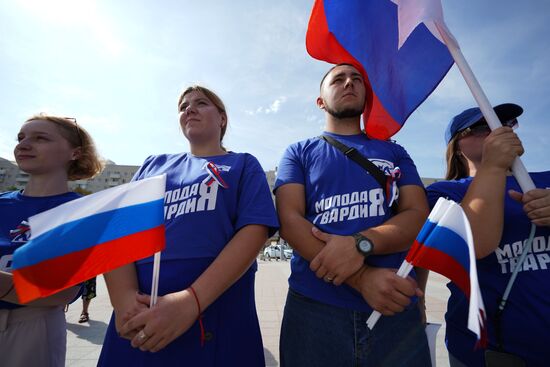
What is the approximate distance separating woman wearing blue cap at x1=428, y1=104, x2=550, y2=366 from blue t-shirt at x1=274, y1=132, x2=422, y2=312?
0.34m

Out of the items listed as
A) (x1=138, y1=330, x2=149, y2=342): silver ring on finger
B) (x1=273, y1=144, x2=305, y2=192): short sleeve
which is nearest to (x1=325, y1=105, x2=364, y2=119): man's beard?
(x1=273, y1=144, x2=305, y2=192): short sleeve

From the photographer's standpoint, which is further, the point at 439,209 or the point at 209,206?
the point at 209,206

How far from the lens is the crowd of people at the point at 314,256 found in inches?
46.8

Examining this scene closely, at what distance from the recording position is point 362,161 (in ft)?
4.98

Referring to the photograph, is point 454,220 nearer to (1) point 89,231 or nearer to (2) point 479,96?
(2) point 479,96

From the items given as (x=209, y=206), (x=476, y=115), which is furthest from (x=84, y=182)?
(x=476, y=115)

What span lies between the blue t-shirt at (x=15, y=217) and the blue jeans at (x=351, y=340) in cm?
151

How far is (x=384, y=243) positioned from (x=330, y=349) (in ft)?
1.72

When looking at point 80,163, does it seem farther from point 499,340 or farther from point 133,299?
point 499,340

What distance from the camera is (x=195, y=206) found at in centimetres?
140

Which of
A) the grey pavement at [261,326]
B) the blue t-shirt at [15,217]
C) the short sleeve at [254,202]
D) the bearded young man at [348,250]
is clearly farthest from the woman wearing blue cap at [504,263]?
the blue t-shirt at [15,217]

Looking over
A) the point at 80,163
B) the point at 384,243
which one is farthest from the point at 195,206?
the point at 80,163

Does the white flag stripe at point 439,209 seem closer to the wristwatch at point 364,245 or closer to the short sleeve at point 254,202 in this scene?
the wristwatch at point 364,245

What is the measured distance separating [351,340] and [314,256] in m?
0.39
